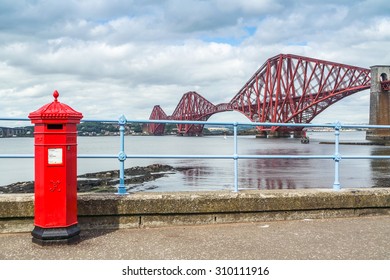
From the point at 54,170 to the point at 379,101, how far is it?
66348 millimetres

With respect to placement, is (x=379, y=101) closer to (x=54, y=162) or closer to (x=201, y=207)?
(x=201, y=207)

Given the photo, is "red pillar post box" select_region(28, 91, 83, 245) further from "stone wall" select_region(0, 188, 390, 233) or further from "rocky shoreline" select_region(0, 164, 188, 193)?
"rocky shoreline" select_region(0, 164, 188, 193)

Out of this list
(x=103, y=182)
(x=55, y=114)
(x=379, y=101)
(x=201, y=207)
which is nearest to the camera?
(x=55, y=114)

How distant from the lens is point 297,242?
3.97 metres

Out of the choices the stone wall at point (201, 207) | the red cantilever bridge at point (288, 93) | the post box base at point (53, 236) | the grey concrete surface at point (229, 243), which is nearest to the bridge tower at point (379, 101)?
the red cantilever bridge at point (288, 93)

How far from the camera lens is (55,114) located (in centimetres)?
374

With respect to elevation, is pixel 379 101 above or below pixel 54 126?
above

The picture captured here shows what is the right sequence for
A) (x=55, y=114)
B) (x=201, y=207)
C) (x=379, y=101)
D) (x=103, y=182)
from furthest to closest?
(x=379, y=101) < (x=103, y=182) < (x=201, y=207) < (x=55, y=114)

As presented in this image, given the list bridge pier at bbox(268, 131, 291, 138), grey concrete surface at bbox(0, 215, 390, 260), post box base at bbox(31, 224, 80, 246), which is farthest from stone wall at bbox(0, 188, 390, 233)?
bridge pier at bbox(268, 131, 291, 138)

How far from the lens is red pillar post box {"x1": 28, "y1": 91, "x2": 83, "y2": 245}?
148 inches

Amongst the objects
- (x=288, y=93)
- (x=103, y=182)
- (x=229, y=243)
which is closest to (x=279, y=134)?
(x=288, y=93)

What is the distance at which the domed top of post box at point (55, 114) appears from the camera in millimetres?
3744

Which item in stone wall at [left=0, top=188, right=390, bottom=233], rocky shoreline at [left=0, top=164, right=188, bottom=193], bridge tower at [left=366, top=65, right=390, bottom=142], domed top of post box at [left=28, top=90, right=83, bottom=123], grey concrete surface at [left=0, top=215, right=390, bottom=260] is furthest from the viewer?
bridge tower at [left=366, top=65, right=390, bottom=142]

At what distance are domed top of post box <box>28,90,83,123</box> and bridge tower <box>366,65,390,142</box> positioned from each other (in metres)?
60.5
